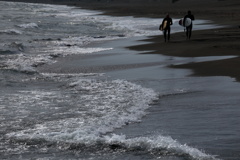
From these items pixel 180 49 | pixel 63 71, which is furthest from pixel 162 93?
pixel 180 49

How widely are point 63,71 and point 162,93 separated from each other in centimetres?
583

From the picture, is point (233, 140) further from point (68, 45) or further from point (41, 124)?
point (68, 45)

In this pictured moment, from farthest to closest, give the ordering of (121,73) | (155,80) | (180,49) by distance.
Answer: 1. (180,49)
2. (121,73)
3. (155,80)

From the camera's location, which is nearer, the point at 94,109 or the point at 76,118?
the point at 76,118

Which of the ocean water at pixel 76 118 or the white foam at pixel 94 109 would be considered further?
the white foam at pixel 94 109

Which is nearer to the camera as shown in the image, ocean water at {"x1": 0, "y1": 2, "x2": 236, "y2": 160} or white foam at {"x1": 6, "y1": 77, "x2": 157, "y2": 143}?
ocean water at {"x1": 0, "y1": 2, "x2": 236, "y2": 160}

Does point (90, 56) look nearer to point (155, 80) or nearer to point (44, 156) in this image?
point (155, 80)

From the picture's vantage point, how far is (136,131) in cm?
831

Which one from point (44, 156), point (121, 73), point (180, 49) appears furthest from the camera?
point (180, 49)

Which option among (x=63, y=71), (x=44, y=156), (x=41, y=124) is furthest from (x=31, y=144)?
(x=63, y=71)

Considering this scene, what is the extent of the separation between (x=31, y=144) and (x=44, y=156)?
67 cm

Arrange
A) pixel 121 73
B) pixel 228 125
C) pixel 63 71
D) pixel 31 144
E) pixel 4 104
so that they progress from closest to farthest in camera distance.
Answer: pixel 31 144
pixel 228 125
pixel 4 104
pixel 121 73
pixel 63 71

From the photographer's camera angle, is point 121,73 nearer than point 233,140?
No

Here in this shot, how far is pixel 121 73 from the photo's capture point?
595 inches
